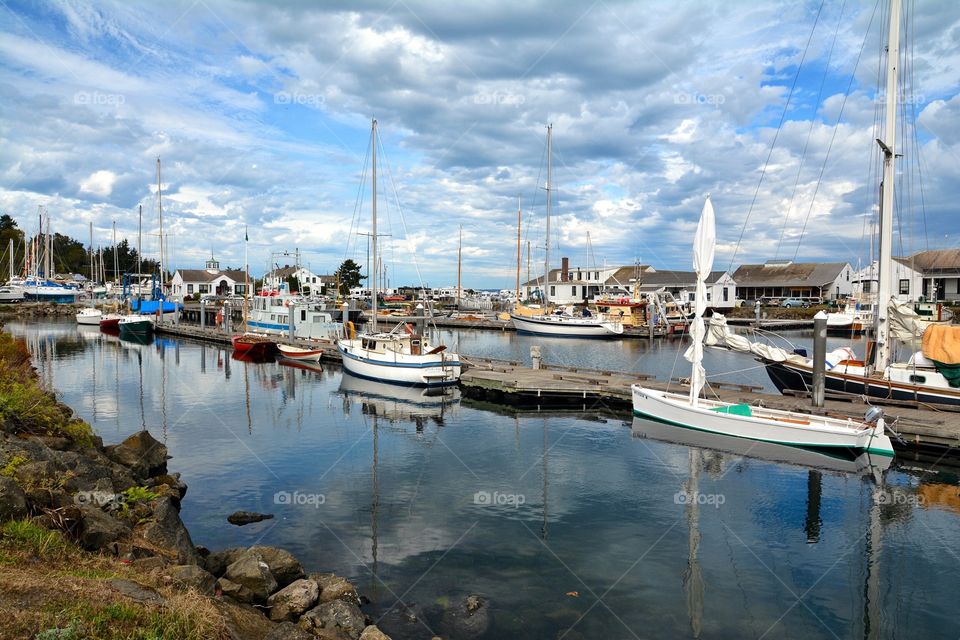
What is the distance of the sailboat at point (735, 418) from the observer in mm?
20781

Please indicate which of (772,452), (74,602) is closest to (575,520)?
(772,452)

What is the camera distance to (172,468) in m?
20.4

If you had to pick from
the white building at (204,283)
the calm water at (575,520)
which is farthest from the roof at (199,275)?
the calm water at (575,520)

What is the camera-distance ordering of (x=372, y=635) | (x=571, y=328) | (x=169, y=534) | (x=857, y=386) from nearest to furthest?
(x=372, y=635)
(x=169, y=534)
(x=857, y=386)
(x=571, y=328)

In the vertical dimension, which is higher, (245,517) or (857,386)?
(857,386)

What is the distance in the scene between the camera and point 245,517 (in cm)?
1586

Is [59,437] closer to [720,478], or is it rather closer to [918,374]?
[720,478]

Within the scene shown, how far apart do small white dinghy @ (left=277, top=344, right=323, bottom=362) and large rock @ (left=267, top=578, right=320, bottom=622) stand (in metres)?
36.8

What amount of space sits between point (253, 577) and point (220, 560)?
1508mm

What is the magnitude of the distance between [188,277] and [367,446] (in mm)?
124450

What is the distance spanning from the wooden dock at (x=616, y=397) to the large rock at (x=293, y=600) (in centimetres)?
1983

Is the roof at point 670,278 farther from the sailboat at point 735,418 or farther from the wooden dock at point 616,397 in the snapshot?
the sailboat at point 735,418

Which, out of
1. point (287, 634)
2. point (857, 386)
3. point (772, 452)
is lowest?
point (772, 452)

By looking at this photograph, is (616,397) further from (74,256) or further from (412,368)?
(74,256)
